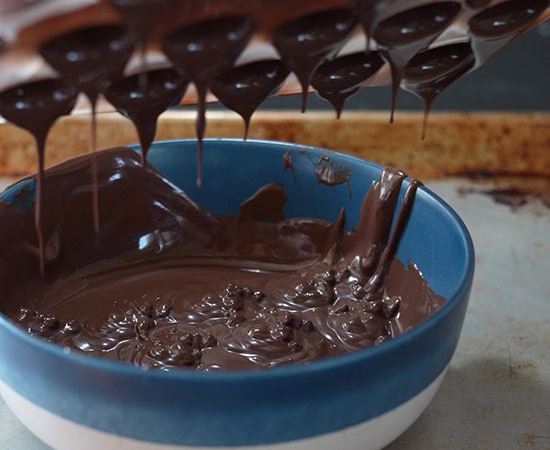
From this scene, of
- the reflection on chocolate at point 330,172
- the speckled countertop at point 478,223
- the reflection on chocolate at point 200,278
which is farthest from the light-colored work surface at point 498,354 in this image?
the reflection on chocolate at point 330,172

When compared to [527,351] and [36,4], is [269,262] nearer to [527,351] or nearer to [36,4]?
[527,351]

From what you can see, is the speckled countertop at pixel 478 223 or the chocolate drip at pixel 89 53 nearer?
the chocolate drip at pixel 89 53

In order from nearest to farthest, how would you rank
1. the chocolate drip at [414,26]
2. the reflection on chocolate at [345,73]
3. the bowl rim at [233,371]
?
the bowl rim at [233,371], the chocolate drip at [414,26], the reflection on chocolate at [345,73]

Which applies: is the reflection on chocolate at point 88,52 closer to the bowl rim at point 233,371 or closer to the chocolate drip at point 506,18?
the bowl rim at point 233,371

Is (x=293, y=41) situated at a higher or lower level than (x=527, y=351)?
higher

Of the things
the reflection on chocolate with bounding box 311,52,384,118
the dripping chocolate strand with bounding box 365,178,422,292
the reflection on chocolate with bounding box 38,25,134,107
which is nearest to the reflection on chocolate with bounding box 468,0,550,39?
the reflection on chocolate with bounding box 311,52,384,118

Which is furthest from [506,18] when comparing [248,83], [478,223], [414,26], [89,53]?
[478,223]

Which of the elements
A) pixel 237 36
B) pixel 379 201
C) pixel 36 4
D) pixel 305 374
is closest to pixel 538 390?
pixel 379 201
